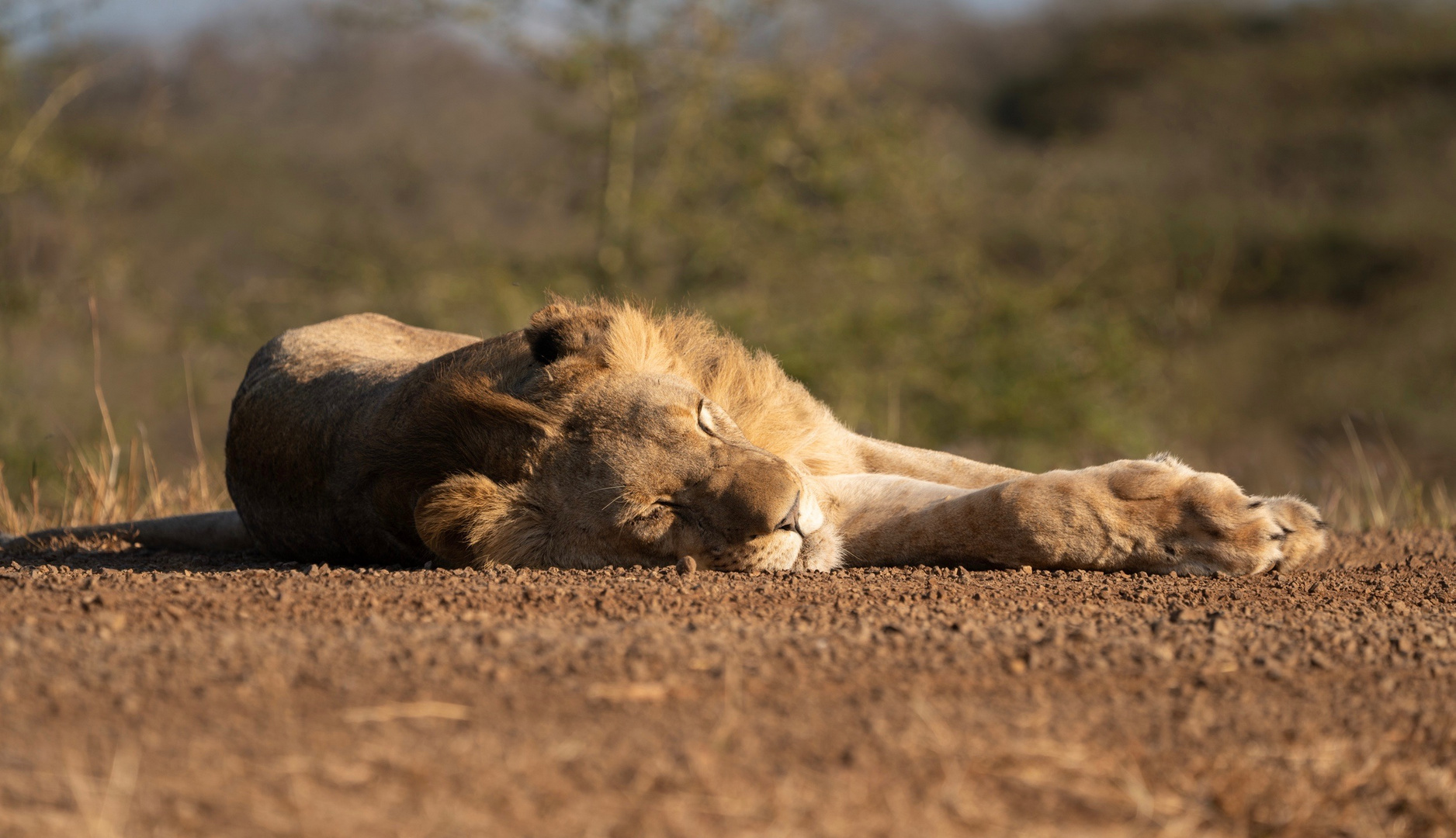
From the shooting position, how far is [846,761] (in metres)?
1.74

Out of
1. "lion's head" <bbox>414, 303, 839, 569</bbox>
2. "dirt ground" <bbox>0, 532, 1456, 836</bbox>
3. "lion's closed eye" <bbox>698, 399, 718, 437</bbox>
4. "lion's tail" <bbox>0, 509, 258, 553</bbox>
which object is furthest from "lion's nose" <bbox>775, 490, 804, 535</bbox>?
"lion's tail" <bbox>0, 509, 258, 553</bbox>

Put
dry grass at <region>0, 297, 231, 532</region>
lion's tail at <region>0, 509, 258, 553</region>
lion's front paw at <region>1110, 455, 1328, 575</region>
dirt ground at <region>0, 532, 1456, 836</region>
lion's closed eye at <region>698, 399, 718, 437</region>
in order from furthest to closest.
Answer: dry grass at <region>0, 297, 231, 532</region> → lion's tail at <region>0, 509, 258, 553</region> → lion's closed eye at <region>698, 399, 718, 437</region> → lion's front paw at <region>1110, 455, 1328, 575</region> → dirt ground at <region>0, 532, 1456, 836</region>

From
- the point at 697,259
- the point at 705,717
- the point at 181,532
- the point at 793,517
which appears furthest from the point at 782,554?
the point at 697,259

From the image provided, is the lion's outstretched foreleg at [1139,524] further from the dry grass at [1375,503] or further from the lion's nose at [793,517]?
the dry grass at [1375,503]

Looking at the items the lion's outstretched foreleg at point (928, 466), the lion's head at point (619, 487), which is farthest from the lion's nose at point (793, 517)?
the lion's outstretched foreleg at point (928, 466)

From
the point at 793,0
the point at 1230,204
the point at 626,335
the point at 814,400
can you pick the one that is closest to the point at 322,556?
the point at 626,335

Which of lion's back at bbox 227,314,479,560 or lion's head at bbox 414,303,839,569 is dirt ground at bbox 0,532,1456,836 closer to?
lion's head at bbox 414,303,839,569

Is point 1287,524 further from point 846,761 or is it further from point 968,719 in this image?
point 846,761

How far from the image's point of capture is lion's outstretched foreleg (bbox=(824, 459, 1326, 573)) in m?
3.56

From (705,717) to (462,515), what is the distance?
1.97m

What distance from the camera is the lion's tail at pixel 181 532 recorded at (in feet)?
17.3

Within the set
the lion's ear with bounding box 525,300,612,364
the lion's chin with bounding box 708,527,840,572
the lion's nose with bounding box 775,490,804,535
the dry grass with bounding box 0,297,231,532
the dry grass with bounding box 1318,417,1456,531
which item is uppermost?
the lion's ear with bounding box 525,300,612,364

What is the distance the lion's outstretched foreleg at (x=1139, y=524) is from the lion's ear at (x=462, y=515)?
4.72 ft

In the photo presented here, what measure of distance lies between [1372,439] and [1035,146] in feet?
48.6
